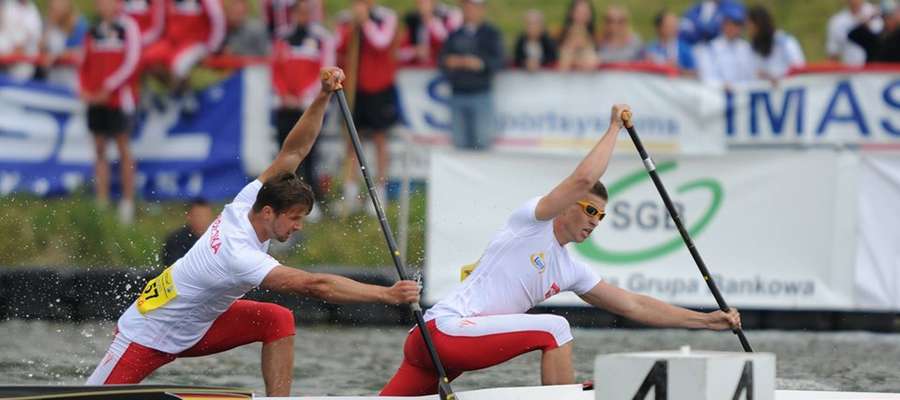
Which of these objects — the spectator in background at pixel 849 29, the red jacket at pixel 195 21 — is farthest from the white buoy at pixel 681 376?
the red jacket at pixel 195 21

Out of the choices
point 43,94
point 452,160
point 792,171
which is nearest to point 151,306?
point 452,160

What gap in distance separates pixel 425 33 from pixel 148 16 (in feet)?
8.59

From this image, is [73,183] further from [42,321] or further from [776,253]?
[776,253]

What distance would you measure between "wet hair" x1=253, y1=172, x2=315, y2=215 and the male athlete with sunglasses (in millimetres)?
985

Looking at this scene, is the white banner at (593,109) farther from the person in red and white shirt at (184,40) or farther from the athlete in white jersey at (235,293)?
the athlete in white jersey at (235,293)

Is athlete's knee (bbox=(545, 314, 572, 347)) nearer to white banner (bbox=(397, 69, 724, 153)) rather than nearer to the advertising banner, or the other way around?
white banner (bbox=(397, 69, 724, 153))

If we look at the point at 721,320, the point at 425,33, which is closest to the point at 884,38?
the point at 425,33

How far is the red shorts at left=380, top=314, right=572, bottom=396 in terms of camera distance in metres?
10.1

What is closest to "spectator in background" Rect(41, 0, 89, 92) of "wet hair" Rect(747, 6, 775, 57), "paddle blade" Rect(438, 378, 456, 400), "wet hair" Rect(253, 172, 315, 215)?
"wet hair" Rect(747, 6, 775, 57)

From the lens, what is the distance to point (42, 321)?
16406 mm

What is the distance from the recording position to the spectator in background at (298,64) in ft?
57.8

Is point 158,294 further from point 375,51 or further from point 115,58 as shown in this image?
point 115,58

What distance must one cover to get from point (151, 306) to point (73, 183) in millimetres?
8004

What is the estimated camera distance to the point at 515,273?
10.2 metres
